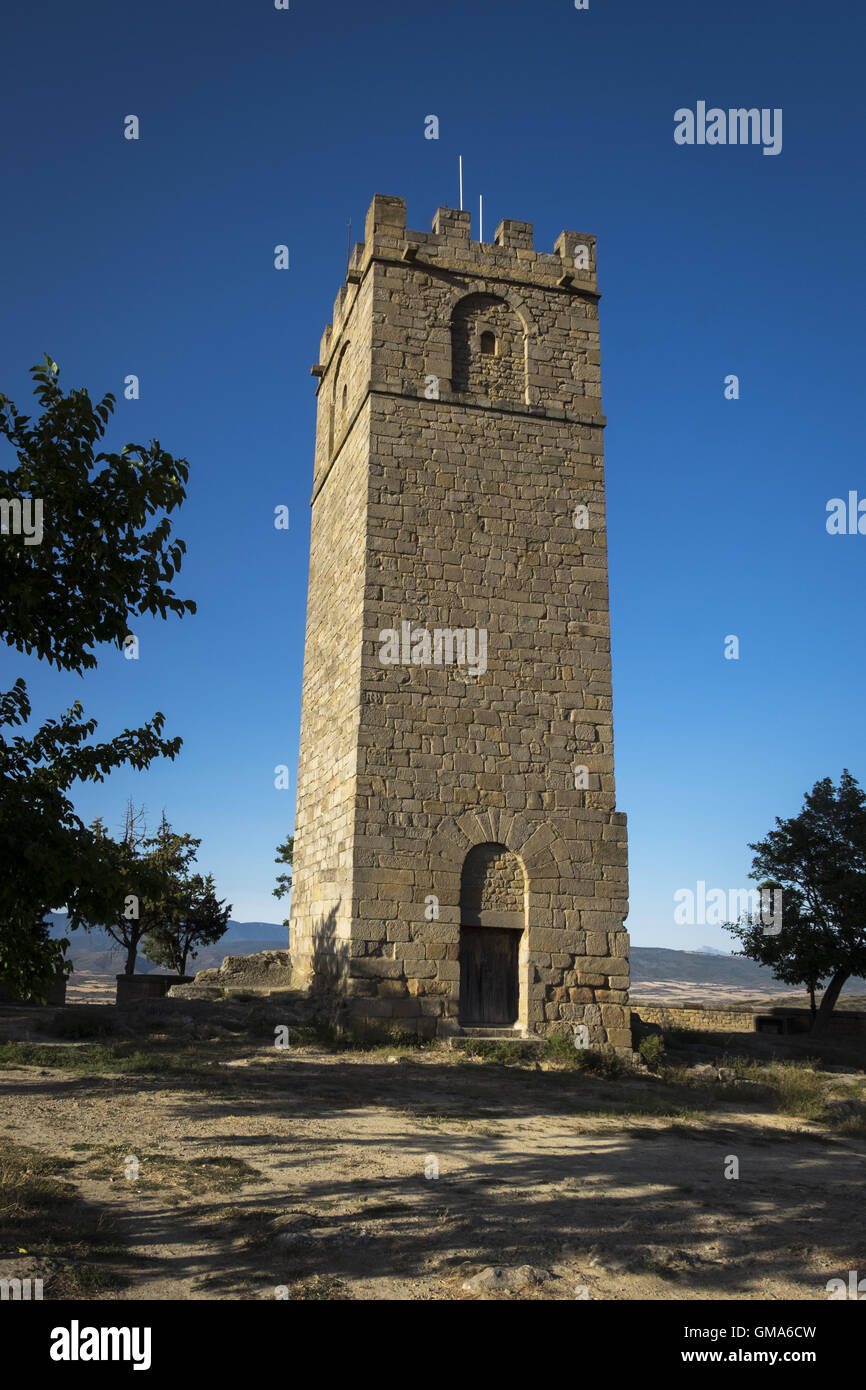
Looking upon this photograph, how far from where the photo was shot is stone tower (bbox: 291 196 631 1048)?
13.7 meters

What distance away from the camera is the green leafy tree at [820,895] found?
23.1 meters

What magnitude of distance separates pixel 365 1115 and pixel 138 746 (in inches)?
178

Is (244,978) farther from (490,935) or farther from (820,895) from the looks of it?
(820,895)

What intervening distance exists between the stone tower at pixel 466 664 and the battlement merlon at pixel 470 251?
0.04 metres

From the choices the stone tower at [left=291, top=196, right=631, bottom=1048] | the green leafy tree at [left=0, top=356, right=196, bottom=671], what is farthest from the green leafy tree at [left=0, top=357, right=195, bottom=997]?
the stone tower at [left=291, top=196, right=631, bottom=1048]

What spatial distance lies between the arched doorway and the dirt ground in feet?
8.10

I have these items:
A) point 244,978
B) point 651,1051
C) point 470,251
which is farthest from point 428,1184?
point 470,251

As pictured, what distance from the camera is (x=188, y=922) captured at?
90.0 feet

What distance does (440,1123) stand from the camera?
8.71 m

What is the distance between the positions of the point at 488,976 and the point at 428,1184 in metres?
7.32

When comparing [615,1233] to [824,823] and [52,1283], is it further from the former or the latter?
[824,823]

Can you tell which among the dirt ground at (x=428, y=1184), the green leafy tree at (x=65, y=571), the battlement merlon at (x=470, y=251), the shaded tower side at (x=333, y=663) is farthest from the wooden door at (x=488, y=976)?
the battlement merlon at (x=470, y=251)

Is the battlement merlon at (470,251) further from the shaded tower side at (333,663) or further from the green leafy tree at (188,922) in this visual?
the green leafy tree at (188,922)
